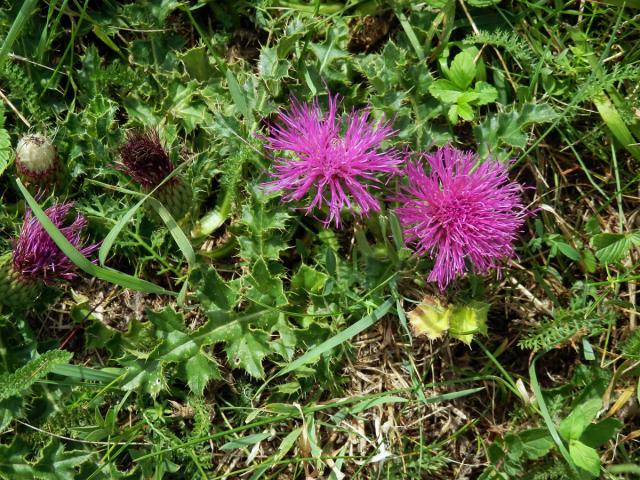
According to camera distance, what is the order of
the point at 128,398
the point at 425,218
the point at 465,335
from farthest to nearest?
the point at 128,398, the point at 465,335, the point at 425,218

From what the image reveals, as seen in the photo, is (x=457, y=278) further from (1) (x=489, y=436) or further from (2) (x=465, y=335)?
(1) (x=489, y=436)

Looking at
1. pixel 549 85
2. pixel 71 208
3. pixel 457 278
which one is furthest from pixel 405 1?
pixel 71 208

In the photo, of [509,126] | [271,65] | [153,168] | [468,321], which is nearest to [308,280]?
[468,321]

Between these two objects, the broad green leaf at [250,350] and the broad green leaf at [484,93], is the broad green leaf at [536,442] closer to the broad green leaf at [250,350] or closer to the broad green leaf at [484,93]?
the broad green leaf at [250,350]

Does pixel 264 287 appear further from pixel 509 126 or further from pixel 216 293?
pixel 509 126

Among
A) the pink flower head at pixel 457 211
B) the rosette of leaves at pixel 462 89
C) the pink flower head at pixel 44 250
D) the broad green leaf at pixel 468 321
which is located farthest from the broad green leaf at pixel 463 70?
the pink flower head at pixel 44 250

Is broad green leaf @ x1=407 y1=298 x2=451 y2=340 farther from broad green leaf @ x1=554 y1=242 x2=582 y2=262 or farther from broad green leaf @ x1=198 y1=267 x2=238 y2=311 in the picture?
broad green leaf @ x1=198 y1=267 x2=238 y2=311

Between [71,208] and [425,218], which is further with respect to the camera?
[71,208]
